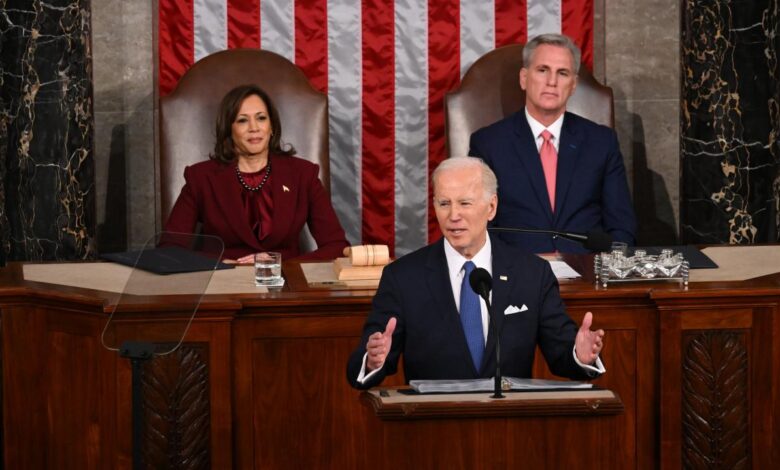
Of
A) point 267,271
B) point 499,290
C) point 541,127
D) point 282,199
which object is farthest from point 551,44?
point 499,290

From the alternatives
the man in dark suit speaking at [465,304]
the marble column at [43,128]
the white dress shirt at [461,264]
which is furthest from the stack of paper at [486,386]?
the marble column at [43,128]

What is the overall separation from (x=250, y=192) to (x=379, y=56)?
1.22 metres

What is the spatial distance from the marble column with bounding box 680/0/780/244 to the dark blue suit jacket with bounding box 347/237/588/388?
2847 mm

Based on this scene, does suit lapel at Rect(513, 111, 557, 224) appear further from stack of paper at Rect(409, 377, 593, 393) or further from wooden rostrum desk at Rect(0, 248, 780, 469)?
stack of paper at Rect(409, 377, 593, 393)

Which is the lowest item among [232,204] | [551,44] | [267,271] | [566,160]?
[267,271]

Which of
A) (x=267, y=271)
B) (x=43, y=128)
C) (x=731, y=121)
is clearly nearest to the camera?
(x=267, y=271)

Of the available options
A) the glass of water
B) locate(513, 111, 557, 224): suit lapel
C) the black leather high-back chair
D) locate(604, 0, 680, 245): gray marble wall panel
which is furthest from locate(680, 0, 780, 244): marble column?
the glass of water

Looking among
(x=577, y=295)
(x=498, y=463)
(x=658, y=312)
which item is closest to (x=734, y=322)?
(x=658, y=312)

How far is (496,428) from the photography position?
2793 millimetres

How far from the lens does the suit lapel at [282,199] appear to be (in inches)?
213

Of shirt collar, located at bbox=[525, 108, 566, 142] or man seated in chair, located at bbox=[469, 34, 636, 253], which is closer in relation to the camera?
man seated in chair, located at bbox=[469, 34, 636, 253]

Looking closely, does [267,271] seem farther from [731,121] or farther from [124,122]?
[731,121]

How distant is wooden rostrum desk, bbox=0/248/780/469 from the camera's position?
376cm

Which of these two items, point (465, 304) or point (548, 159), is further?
point (548, 159)
